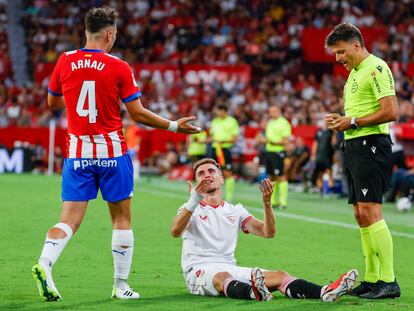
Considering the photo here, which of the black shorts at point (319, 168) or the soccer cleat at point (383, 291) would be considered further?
the black shorts at point (319, 168)

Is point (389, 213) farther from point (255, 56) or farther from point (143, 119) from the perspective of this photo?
point (255, 56)

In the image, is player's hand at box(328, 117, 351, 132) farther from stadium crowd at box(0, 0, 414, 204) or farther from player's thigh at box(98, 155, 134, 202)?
stadium crowd at box(0, 0, 414, 204)

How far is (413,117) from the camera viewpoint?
25.6 meters

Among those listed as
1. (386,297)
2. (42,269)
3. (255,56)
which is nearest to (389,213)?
(386,297)

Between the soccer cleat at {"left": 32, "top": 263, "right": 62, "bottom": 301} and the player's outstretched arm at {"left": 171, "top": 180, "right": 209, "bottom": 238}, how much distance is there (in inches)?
46.0

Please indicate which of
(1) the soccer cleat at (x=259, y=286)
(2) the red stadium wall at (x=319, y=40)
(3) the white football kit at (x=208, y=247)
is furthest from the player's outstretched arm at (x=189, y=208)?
(2) the red stadium wall at (x=319, y=40)

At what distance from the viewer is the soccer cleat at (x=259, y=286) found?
8109mm

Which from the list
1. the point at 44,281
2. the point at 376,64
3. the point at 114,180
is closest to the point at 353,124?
the point at 376,64

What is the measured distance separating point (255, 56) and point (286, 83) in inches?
84.2

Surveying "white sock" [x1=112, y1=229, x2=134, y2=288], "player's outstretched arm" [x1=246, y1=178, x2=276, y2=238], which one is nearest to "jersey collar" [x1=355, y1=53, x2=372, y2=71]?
"player's outstretched arm" [x1=246, y1=178, x2=276, y2=238]

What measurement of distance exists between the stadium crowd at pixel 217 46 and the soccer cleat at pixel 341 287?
2418cm

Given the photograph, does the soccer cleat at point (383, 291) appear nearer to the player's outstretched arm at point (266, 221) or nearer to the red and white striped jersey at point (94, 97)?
the player's outstretched arm at point (266, 221)

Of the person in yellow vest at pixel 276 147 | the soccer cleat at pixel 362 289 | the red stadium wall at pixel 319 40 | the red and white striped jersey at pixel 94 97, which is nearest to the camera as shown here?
the red and white striped jersey at pixel 94 97

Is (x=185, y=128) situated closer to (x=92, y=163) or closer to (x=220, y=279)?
(x=92, y=163)
